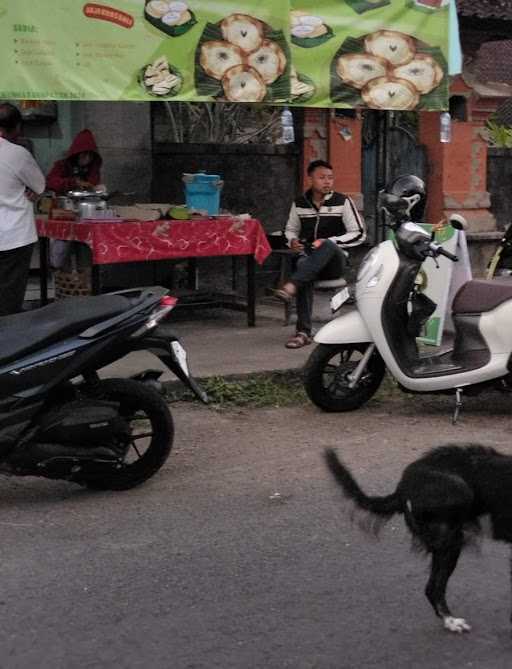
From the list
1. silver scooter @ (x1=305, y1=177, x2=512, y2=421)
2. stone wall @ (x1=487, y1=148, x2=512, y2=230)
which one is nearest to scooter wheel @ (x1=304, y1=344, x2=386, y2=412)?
silver scooter @ (x1=305, y1=177, x2=512, y2=421)

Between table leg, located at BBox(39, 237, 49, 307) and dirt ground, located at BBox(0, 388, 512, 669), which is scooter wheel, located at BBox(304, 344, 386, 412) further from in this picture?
table leg, located at BBox(39, 237, 49, 307)

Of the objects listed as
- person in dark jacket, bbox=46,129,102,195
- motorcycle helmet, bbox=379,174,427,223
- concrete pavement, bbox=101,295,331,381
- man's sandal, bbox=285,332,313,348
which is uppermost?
person in dark jacket, bbox=46,129,102,195

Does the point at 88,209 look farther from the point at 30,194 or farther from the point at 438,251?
the point at 438,251

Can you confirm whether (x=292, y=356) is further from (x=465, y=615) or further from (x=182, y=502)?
(x=465, y=615)

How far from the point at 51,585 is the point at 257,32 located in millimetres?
4687

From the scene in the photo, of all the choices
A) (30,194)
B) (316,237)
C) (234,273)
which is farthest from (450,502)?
(234,273)

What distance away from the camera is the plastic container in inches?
381

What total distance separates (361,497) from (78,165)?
Result: 6.40m

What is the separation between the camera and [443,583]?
386cm

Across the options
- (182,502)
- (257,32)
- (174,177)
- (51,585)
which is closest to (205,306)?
(174,177)

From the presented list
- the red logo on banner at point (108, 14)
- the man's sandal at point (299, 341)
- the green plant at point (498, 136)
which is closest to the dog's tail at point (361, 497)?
the red logo on banner at point (108, 14)

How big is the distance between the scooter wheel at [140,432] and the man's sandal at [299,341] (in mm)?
3367

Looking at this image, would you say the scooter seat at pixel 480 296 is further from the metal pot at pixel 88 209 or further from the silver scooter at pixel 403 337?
the metal pot at pixel 88 209

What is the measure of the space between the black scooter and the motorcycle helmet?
218 centimetres
